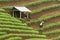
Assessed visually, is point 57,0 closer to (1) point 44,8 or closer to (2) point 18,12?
(1) point 44,8

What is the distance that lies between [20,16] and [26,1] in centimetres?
675

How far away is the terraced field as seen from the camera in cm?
4250

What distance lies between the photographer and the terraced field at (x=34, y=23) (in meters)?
42.5

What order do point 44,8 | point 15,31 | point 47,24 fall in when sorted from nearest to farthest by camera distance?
point 15,31, point 47,24, point 44,8

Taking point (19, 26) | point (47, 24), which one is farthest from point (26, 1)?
point (19, 26)

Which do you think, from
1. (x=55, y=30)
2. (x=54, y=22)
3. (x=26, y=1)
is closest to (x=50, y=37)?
(x=55, y=30)

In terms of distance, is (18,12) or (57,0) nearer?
(18,12)

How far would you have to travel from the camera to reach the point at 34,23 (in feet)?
166

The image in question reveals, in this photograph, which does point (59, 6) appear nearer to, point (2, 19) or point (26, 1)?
point (26, 1)

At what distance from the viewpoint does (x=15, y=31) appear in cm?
4278

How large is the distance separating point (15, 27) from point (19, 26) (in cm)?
99

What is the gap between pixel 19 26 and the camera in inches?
1786

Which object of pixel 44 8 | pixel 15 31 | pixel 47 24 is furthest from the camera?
pixel 44 8

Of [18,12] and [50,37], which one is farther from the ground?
[18,12]
